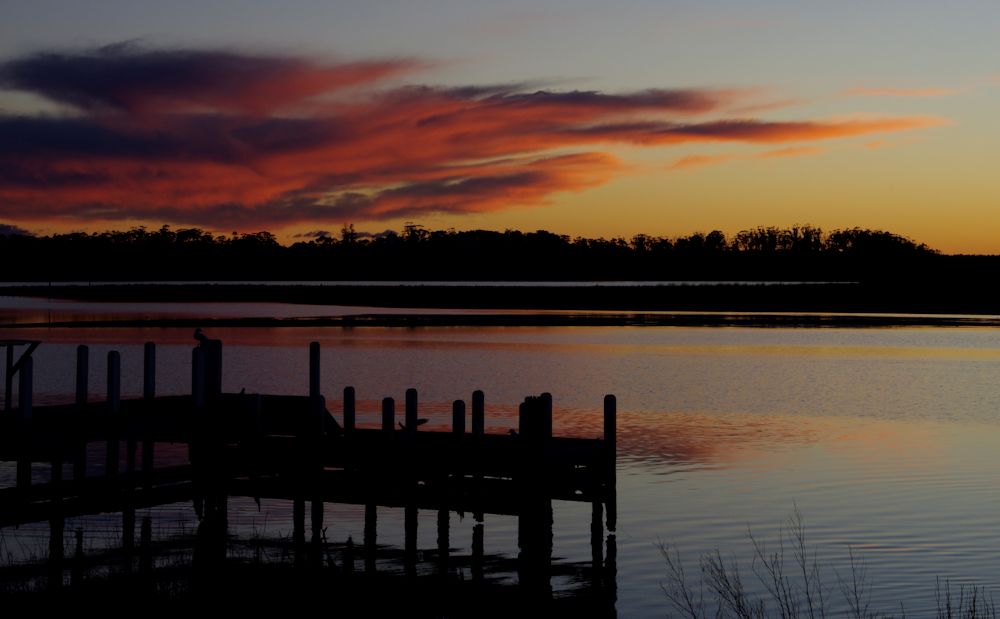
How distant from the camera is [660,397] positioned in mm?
47062

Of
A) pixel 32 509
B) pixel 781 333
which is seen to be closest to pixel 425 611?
Answer: pixel 32 509

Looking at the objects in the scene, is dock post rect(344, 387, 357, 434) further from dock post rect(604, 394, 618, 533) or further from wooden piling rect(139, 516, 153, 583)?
dock post rect(604, 394, 618, 533)

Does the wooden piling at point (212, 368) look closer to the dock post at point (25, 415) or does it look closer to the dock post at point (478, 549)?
the dock post at point (25, 415)

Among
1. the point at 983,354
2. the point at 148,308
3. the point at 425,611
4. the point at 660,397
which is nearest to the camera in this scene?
the point at 425,611

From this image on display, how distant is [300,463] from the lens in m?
22.1

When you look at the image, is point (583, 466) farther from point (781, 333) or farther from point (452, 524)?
point (781, 333)

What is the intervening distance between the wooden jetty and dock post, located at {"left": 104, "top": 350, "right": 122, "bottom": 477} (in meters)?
0.03

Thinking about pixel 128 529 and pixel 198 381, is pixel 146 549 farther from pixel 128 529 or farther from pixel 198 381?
pixel 198 381

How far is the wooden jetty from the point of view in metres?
20.2

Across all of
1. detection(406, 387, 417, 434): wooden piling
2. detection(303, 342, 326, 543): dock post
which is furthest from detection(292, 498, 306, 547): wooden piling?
detection(406, 387, 417, 434): wooden piling

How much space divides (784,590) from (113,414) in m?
11.8

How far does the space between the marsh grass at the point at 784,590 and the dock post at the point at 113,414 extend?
9558 mm

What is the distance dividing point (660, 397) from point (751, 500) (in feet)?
71.6

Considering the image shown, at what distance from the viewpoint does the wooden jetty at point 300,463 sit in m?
20.2
